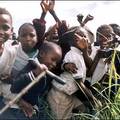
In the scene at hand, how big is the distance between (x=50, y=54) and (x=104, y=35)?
0.81 meters

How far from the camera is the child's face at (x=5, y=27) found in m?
3.10

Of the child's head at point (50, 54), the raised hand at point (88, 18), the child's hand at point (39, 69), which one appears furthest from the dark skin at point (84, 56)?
the raised hand at point (88, 18)

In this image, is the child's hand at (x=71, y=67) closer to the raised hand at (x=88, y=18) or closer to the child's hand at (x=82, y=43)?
the child's hand at (x=82, y=43)

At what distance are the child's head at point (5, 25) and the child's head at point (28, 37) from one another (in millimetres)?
106

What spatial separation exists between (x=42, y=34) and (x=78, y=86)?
24.0 inches

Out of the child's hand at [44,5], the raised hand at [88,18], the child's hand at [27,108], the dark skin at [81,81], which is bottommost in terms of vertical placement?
the child's hand at [27,108]

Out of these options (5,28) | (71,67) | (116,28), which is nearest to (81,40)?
(71,67)

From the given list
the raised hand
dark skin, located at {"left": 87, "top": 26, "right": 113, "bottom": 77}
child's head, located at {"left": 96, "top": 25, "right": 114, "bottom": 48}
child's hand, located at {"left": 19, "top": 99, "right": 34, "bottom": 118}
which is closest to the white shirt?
dark skin, located at {"left": 87, "top": 26, "right": 113, "bottom": 77}

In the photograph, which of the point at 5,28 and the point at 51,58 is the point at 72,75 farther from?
the point at 5,28

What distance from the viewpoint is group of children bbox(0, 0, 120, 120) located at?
2.96 meters

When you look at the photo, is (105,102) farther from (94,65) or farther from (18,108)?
(18,108)

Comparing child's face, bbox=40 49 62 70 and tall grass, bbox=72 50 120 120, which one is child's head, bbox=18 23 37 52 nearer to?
child's face, bbox=40 49 62 70

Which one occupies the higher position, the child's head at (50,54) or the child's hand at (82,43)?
the child's hand at (82,43)

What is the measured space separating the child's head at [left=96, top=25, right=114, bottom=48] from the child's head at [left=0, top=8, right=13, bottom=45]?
0.88m
